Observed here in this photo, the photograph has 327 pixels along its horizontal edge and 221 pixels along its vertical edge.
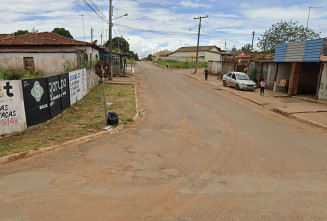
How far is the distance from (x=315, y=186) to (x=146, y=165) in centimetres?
387

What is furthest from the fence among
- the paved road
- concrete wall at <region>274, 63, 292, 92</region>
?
concrete wall at <region>274, 63, 292, 92</region>

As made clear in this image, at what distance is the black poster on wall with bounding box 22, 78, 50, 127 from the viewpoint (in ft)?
28.5

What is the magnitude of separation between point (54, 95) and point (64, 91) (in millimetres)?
1250

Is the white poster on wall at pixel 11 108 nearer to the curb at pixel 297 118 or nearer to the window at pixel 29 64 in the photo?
the curb at pixel 297 118

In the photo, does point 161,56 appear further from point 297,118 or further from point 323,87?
point 297,118

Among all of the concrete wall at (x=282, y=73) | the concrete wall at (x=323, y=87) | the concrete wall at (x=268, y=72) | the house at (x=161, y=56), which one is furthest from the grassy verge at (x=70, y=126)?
the house at (x=161, y=56)

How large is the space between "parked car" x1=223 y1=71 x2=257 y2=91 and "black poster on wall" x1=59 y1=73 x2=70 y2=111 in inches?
619

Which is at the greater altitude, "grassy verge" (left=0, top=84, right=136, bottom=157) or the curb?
"grassy verge" (left=0, top=84, right=136, bottom=157)

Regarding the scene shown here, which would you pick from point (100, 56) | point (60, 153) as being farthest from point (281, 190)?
point (100, 56)

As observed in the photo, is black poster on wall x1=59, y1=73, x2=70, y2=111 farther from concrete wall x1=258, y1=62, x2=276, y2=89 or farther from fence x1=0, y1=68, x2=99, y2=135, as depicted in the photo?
concrete wall x1=258, y1=62, x2=276, y2=89

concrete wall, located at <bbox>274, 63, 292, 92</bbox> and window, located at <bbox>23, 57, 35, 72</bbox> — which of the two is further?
concrete wall, located at <bbox>274, 63, 292, 92</bbox>

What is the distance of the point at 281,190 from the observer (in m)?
5.03

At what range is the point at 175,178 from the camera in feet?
18.1

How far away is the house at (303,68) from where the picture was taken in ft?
52.6
